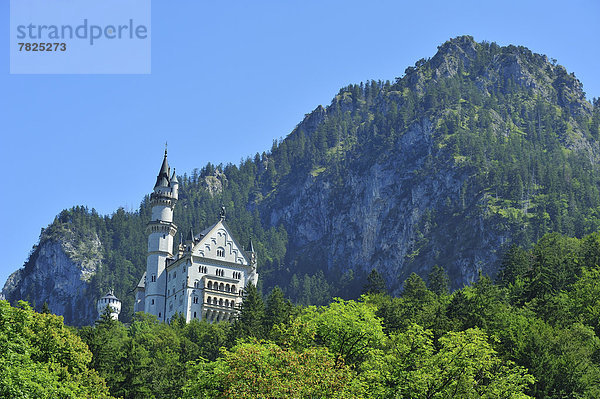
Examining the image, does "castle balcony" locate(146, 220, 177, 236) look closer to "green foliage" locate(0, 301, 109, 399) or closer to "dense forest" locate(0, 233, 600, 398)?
"dense forest" locate(0, 233, 600, 398)

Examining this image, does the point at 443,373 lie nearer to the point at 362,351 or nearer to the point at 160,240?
the point at 362,351

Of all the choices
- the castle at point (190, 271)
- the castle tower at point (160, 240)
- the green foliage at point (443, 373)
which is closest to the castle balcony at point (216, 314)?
the castle at point (190, 271)

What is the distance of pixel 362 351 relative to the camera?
60438 mm

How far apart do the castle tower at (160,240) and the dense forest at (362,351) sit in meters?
40.6

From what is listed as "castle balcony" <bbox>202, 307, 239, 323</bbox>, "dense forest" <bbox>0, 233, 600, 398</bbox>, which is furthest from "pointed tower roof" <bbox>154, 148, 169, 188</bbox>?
"dense forest" <bbox>0, 233, 600, 398</bbox>

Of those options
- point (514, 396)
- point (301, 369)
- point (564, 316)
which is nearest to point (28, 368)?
point (301, 369)

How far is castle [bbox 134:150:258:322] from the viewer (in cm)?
13525

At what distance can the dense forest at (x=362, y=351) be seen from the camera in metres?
46.2

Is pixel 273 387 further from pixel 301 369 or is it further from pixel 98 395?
pixel 98 395

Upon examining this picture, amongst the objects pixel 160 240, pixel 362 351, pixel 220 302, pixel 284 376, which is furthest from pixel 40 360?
pixel 160 240

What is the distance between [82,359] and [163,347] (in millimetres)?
35292

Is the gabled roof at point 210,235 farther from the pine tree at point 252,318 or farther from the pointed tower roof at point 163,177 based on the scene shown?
the pine tree at point 252,318

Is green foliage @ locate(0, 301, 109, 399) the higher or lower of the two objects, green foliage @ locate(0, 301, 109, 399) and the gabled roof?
the lower

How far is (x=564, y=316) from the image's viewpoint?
7662 cm
